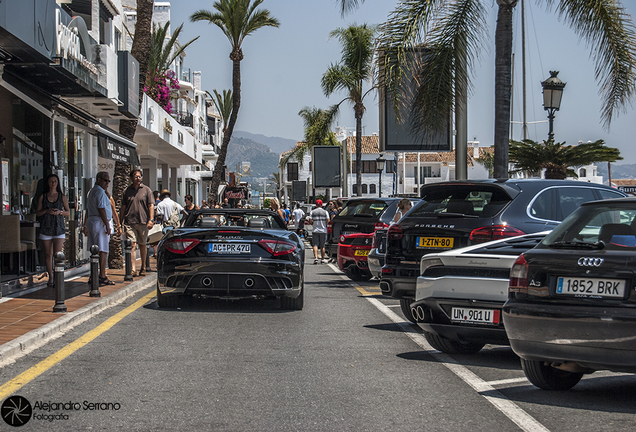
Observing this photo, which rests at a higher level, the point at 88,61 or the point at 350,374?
the point at 88,61

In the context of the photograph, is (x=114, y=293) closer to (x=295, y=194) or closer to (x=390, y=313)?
(x=390, y=313)

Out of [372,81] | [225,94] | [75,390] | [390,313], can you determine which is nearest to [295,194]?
[225,94]

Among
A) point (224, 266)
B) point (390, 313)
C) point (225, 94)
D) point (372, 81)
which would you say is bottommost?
point (390, 313)

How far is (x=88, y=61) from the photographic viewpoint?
1332 cm

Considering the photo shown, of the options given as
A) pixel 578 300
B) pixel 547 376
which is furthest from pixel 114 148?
pixel 578 300

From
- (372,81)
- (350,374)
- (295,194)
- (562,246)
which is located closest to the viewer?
(562,246)

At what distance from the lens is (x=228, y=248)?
941 centimetres

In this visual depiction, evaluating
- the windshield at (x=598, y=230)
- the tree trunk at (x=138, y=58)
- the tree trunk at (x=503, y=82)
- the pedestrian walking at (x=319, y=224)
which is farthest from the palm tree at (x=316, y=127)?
the windshield at (x=598, y=230)

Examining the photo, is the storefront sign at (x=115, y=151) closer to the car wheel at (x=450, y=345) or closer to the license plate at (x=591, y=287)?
the car wheel at (x=450, y=345)

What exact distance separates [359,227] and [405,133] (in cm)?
906

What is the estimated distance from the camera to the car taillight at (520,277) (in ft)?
16.9

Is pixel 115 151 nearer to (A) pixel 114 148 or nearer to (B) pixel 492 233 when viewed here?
(A) pixel 114 148

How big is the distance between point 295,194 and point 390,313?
56.6m

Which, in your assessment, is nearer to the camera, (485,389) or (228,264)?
(485,389)
